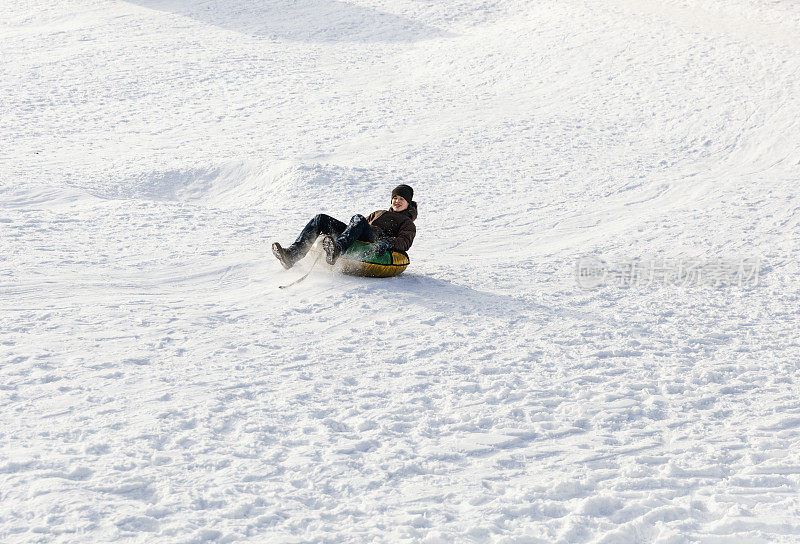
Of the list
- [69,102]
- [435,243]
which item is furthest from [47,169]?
[435,243]

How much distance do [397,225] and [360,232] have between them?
0.44 metres

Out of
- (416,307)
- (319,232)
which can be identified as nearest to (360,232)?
(319,232)

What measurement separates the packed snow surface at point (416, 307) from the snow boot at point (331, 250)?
0.25 m

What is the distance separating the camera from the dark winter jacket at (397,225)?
21.5ft

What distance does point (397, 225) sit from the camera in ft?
21.8

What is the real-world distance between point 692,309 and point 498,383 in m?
2.49

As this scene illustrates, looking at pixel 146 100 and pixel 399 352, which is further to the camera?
pixel 146 100

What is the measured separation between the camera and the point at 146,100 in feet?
45.8

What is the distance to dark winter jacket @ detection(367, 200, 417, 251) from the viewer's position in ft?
21.5

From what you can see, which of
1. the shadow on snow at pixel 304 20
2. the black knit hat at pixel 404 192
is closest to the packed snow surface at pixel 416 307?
the black knit hat at pixel 404 192

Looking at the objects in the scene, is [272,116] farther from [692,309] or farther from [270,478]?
[270,478]

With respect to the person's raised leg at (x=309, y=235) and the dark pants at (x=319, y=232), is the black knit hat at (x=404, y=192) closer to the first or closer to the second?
the dark pants at (x=319, y=232)

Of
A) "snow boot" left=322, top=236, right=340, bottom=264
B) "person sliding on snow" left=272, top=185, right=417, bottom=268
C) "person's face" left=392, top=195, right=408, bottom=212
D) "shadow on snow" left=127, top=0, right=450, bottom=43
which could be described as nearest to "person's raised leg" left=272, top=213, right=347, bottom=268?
"person sliding on snow" left=272, top=185, right=417, bottom=268

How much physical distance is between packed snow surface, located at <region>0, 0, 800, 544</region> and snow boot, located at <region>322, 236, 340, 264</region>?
0.83ft
